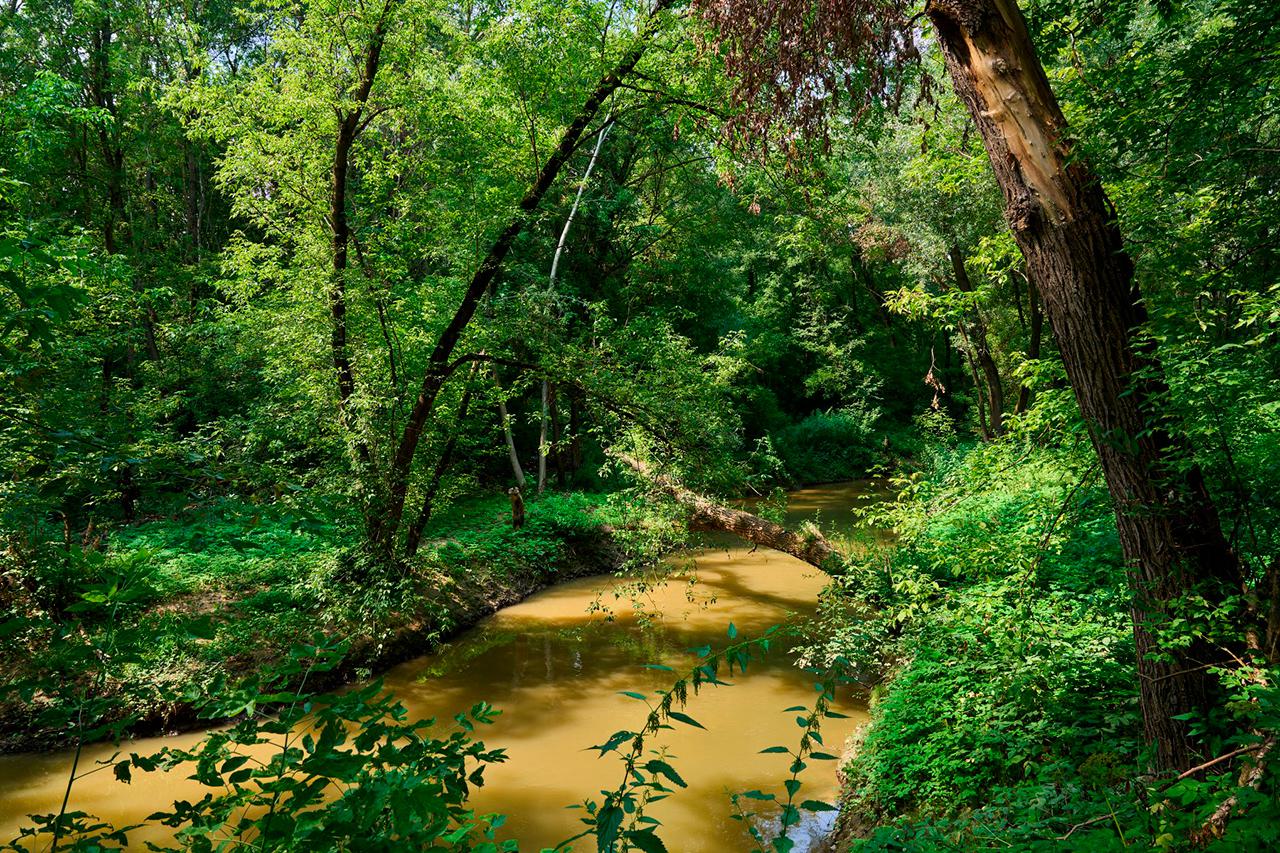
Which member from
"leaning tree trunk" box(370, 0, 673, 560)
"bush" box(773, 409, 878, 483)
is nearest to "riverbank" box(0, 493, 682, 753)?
"leaning tree trunk" box(370, 0, 673, 560)

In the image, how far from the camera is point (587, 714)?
6.51 meters

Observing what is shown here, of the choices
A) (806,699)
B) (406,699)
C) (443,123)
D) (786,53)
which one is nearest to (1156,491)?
(786,53)

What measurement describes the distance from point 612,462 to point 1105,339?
244 inches

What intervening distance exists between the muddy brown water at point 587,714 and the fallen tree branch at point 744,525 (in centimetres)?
95

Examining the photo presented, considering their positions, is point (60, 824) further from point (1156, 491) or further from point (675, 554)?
point (675, 554)

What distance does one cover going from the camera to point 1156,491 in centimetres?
261

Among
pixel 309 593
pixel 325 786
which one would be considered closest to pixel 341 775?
pixel 325 786

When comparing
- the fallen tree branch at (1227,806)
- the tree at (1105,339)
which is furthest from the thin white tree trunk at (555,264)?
the fallen tree branch at (1227,806)

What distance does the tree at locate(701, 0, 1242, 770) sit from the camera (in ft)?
8.48

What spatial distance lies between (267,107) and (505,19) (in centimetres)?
286

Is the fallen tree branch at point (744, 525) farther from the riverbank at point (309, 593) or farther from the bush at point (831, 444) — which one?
the bush at point (831, 444)

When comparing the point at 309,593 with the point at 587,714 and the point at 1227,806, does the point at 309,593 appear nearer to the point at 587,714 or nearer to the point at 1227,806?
the point at 587,714

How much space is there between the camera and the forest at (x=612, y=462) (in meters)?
1.91

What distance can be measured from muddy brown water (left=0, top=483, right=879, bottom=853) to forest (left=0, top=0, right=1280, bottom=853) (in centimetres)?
5
